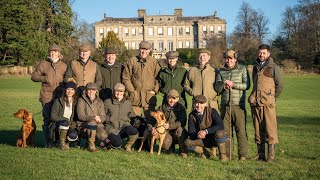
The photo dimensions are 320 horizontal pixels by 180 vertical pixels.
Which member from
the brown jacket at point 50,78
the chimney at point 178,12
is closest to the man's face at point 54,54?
the brown jacket at point 50,78

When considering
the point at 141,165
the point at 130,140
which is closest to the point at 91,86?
the point at 130,140

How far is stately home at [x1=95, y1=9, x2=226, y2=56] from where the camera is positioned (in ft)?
311

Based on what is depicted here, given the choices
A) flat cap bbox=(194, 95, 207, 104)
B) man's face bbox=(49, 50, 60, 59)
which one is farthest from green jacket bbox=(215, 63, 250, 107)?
man's face bbox=(49, 50, 60, 59)

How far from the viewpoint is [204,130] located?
7.54m

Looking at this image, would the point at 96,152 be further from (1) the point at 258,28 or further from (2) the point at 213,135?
(1) the point at 258,28

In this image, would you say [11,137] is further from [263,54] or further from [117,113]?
[263,54]

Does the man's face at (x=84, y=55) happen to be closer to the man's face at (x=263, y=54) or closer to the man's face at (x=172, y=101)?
the man's face at (x=172, y=101)

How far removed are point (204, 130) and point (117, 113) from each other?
1929 millimetres

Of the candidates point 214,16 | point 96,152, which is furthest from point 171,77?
point 214,16

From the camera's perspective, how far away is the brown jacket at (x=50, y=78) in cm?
855

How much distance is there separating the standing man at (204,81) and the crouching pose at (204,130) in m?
0.35

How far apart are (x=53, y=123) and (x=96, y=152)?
114 centimetres

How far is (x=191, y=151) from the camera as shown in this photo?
8.40 metres

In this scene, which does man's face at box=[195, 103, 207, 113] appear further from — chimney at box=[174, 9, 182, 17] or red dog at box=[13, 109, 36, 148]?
chimney at box=[174, 9, 182, 17]
